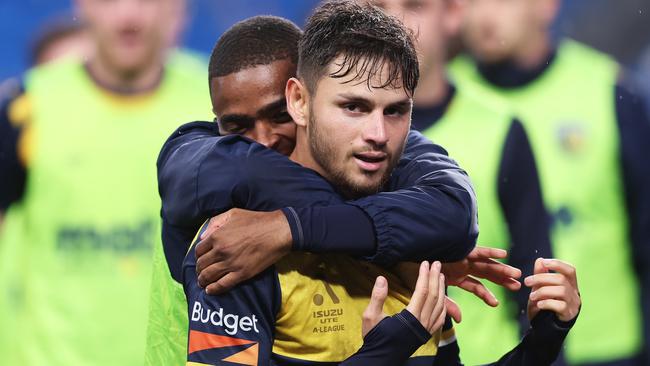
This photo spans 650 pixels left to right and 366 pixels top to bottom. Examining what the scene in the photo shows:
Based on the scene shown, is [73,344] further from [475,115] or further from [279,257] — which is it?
[279,257]

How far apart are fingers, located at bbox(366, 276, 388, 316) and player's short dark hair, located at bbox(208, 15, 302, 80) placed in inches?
26.0

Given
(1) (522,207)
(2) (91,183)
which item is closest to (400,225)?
(1) (522,207)

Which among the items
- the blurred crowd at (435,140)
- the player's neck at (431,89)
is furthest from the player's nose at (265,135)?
the player's neck at (431,89)

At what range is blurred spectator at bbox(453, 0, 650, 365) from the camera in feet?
18.1

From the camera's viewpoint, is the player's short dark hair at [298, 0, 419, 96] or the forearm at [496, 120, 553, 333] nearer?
the player's short dark hair at [298, 0, 419, 96]

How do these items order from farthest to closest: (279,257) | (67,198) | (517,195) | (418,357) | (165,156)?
1. (67,198)
2. (517,195)
3. (165,156)
4. (418,357)
5. (279,257)

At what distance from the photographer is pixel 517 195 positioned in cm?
486

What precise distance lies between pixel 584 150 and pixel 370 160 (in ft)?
11.2

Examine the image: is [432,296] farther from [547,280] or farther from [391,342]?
[547,280]

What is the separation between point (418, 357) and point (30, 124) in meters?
3.15

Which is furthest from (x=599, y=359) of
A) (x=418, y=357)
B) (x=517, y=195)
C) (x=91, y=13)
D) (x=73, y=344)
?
(x=418, y=357)

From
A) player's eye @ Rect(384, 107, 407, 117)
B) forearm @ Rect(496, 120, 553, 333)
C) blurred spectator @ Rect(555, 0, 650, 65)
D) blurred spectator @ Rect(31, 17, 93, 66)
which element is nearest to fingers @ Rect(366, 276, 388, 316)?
player's eye @ Rect(384, 107, 407, 117)

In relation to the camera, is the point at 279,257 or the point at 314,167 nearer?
the point at 279,257

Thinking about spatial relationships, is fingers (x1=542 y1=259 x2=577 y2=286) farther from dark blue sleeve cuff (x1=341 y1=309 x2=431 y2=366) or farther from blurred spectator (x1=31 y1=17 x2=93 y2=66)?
blurred spectator (x1=31 y1=17 x2=93 y2=66)
